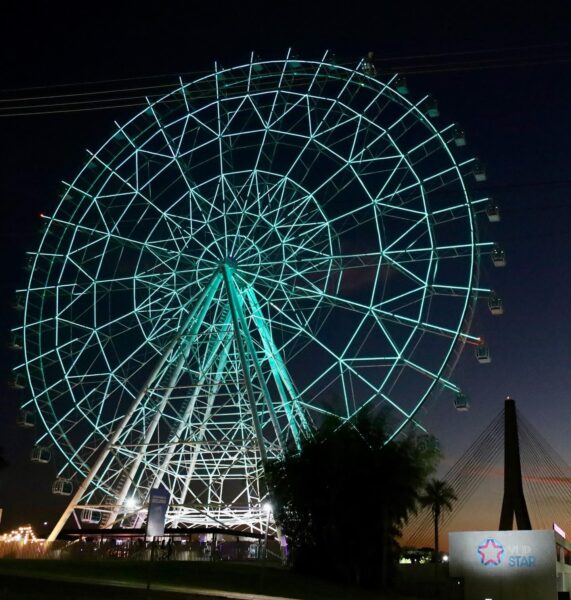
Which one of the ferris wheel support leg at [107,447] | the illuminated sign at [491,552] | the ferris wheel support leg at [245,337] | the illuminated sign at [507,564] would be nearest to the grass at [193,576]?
the ferris wheel support leg at [107,447]

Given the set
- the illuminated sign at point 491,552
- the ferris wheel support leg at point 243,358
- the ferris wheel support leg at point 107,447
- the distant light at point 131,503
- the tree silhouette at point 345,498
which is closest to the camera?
the ferris wheel support leg at point 243,358

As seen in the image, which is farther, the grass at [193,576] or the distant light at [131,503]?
the distant light at [131,503]

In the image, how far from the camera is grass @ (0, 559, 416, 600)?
84.5 feet

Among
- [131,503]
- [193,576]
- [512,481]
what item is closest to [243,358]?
[131,503]

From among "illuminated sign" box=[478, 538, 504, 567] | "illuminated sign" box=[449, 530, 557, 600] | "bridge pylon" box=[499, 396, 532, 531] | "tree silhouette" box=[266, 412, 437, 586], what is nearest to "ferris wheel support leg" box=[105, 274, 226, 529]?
"tree silhouette" box=[266, 412, 437, 586]

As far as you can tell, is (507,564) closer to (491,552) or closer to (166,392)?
(491,552)

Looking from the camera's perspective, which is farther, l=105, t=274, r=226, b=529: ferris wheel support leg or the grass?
l=105, t=274, r=226, b=529: ferris wheel support leg

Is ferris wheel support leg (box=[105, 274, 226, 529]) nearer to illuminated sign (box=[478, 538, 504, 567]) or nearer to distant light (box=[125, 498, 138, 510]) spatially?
distant light (box=[125, 498, 138, 510])

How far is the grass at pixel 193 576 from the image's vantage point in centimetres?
2577

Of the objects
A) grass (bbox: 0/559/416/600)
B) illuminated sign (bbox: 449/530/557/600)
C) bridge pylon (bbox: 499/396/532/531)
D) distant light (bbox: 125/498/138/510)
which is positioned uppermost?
bridge pylon (bbox: 499/396/532/531)

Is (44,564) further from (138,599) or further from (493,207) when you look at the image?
(493,207)

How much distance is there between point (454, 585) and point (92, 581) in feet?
63.3

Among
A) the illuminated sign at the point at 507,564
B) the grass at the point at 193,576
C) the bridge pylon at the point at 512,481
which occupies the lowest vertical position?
the grass at the point at 193,576

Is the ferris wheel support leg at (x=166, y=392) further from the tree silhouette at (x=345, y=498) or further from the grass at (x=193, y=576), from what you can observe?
the tree silhouette at (x=345, y=498)
